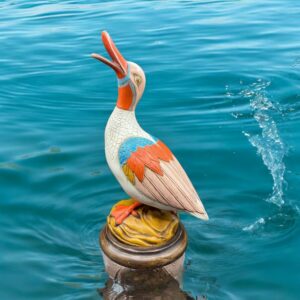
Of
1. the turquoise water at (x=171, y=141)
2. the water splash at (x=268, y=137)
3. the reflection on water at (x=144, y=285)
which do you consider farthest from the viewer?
the water splash at (x=268, y=137)

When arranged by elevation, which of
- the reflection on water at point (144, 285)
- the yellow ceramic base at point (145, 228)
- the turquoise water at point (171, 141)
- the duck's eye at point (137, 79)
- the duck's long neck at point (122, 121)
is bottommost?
the turquoise water at point (171, 141)

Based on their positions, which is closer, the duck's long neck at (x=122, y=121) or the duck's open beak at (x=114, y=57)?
the duck's open beak at (x=114, y=57)

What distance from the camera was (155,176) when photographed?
281 cm

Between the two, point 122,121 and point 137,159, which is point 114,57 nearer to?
point 122,121

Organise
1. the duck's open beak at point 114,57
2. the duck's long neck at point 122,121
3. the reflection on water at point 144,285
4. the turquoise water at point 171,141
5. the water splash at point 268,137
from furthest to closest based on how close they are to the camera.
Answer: the water splash at point 268,137
the turquoise water at point 171,141
the reflection on water at point 144,285
the duck's long neck at point 122,121
the duck's open beak at point 114,57

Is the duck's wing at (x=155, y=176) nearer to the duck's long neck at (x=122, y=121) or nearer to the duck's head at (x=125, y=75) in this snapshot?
the duck's long neck at (x=122, y=121)

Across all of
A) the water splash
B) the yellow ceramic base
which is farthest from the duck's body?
the water splash

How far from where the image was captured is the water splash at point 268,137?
176 inches

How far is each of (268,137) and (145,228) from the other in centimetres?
269

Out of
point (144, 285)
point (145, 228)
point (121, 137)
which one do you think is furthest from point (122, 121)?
point (144, 285)

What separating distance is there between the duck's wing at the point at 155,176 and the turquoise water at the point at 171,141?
0.76m

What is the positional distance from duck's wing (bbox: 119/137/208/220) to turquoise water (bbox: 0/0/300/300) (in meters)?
0.76

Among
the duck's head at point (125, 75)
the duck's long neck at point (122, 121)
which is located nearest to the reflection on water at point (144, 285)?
the duck's long neck at point (122, 121)

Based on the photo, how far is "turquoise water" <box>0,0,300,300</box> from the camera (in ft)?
11.6
